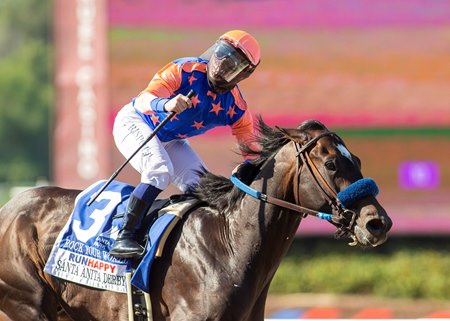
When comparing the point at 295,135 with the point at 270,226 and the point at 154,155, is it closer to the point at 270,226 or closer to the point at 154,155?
the point at 270,226

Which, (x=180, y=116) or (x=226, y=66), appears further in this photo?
(x=180, y=116)

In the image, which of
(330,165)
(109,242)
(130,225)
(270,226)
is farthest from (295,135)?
(109,242)

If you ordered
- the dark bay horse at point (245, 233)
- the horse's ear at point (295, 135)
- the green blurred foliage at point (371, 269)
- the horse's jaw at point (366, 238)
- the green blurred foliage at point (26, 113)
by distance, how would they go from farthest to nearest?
the green blurred foliage at point (26, 113)
the green blurred foliage at point (371, 269)
the horse's ear at point (295, 135)
the dark bay horse at point (245, 233)
the horse's jaw at point (366, 238)

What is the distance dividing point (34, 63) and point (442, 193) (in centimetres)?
2937

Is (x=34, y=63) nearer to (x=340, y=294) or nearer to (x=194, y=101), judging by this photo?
(x=340, y=294)

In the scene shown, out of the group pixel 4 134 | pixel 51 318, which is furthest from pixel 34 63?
pixel 51 318

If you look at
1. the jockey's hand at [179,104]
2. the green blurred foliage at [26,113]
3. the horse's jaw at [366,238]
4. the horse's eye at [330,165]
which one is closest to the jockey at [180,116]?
the jockey's hand at [179,104]

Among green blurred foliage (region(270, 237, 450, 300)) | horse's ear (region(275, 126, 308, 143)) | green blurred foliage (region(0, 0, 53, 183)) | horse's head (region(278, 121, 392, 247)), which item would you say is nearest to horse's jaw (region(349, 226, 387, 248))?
horse's head (region(278, 121, 392, 247))

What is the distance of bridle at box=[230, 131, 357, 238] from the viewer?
397 cm

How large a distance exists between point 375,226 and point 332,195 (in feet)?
0.77

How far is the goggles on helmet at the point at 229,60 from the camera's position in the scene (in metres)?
4.36

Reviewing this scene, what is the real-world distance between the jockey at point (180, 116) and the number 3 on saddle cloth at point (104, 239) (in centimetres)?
8

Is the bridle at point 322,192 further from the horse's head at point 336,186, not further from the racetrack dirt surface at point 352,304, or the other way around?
the racetrack dirt surface at point 352,304

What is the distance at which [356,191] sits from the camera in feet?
12.9
